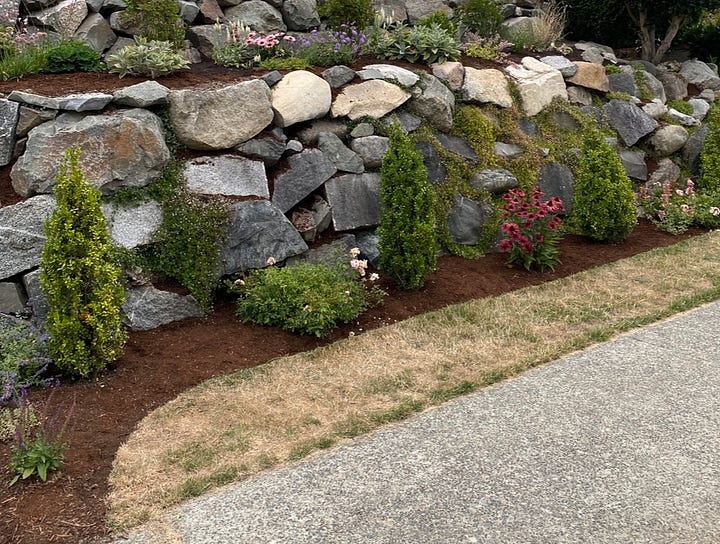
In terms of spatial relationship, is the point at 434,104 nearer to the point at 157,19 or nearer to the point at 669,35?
the point at 157,19

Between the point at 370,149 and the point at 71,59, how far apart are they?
2791 mm

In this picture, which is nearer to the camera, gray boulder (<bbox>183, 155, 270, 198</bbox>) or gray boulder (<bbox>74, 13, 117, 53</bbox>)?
gray boulder (<bbox>183, 155, 270, 198</bbox>)

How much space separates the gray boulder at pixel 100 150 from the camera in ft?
16.8

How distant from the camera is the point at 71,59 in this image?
245 inches

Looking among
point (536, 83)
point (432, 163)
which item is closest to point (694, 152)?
point (536, 83)

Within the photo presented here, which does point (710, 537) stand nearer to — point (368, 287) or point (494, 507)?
point (494, 507)

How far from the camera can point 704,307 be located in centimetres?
554

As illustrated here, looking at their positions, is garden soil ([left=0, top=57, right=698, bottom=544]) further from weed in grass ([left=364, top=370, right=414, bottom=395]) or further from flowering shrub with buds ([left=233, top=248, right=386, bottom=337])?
weed in grass ([left=364, top=370, right=414, bottom=395])

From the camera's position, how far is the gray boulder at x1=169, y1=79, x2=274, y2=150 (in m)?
5.67

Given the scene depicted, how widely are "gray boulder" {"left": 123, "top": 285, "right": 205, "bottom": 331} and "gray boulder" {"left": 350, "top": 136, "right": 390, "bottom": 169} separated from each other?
7.08 feet

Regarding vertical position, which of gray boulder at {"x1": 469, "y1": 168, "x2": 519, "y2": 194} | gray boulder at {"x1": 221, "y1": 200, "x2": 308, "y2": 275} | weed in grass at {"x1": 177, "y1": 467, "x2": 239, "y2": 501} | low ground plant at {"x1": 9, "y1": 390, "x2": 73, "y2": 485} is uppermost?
low ground plant at {"x1": 9, "y1": 390, "x2": 73, "y2": 485}

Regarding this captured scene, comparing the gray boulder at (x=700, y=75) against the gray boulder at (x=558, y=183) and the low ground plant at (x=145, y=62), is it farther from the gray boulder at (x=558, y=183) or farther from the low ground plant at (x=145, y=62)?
the low ground plant at (x=145, y=62)

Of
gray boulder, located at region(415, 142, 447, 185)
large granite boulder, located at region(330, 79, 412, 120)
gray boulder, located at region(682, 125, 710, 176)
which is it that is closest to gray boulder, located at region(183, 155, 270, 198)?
large granite boulder, located at region(330, 79, 412, 120)

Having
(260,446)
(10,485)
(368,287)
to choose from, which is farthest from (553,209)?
(10,485)
